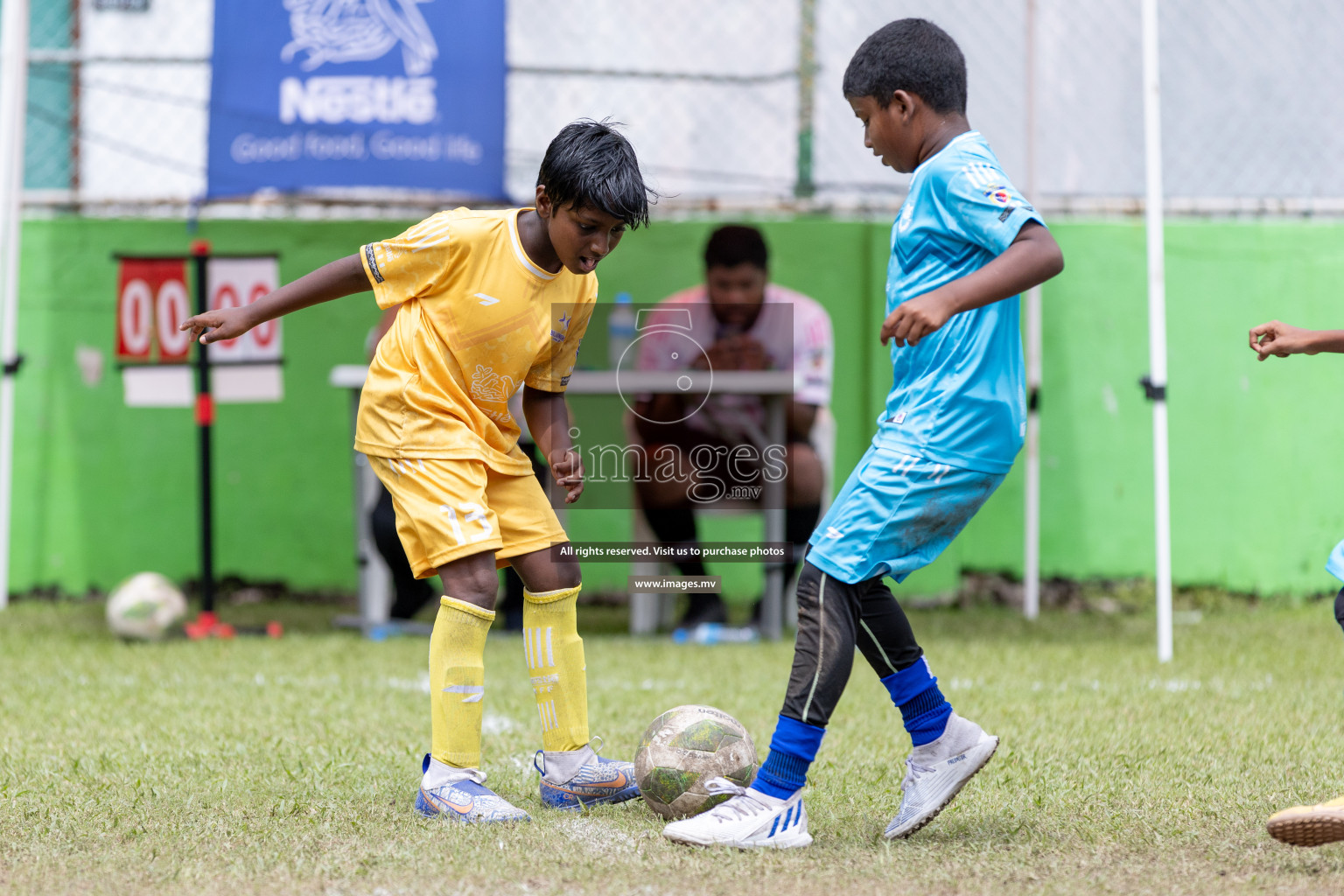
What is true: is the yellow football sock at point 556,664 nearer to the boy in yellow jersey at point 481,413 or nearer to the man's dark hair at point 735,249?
the boy in yellow jersey at point 481,413

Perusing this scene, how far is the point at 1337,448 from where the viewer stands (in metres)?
7.18

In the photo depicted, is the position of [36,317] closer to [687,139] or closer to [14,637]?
[14,637]

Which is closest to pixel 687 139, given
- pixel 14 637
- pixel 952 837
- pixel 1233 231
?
pixel 1233 231

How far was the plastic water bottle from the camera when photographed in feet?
22.0

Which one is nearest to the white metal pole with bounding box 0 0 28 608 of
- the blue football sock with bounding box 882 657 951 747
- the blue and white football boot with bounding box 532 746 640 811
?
the blue and white football boot with bounding box 532 746 640 811

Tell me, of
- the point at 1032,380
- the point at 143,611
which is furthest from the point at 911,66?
the point at 143,611

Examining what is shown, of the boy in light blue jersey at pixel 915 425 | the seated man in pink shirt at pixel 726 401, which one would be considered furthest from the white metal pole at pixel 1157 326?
the boy in light blue jersey at pixel 915 425

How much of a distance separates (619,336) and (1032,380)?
2.01 meters

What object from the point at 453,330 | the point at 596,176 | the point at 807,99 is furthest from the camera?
the point at 807,99

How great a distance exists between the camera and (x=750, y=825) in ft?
9.16

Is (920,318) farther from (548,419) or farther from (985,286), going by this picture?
(548,419)

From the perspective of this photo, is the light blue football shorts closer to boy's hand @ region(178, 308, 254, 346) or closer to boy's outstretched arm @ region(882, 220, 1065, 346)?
boy's outstretched arm @ region(882, 220, 1065, 346)

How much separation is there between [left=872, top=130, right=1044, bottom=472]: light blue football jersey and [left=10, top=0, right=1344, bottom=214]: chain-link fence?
4.59 metres

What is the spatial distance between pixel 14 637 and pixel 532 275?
3.95 m
